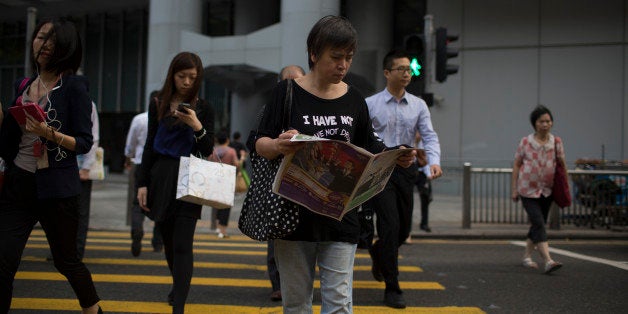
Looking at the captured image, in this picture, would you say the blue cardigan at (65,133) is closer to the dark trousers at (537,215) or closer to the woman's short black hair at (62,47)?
the woman's short black hair at (62,47)

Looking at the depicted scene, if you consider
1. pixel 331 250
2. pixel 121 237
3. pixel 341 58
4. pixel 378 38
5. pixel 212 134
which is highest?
pixel 378 38

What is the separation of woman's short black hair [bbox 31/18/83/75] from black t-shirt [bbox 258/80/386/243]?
130 cm

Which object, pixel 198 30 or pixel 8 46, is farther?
pixel 8 46

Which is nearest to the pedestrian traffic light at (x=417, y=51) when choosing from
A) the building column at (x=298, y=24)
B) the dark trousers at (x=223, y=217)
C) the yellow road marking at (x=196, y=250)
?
the yellow road marking at (x=196, y=250)

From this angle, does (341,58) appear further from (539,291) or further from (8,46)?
(8,46)

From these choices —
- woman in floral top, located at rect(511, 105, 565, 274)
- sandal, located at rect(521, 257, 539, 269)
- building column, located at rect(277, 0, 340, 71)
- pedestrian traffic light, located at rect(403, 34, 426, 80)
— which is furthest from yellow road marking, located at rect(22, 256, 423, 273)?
building column, located at rect(277, 0, 340, 71)

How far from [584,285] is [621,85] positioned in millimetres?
14999

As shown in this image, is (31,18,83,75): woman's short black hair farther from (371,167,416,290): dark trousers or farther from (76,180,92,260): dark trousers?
(76,180,92,260): dark trousers

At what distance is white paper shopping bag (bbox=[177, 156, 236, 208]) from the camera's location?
3.87 metres

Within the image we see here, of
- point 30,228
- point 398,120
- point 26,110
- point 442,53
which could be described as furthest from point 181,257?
point 442,53

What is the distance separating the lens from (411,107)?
522 centimetres

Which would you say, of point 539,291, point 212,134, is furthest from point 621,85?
point 212,134

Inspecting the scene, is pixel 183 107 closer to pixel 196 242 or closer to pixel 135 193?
pixel 135 193

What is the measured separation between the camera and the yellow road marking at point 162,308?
181 inches
